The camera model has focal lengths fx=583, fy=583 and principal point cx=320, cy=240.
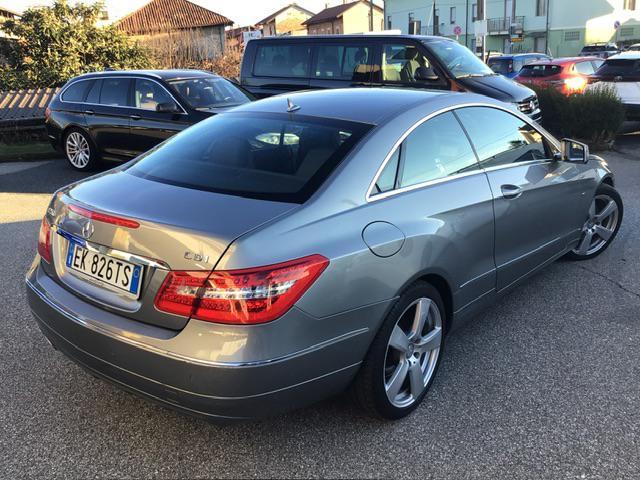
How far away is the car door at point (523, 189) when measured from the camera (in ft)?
11.4

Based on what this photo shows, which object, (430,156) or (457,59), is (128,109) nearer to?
(457,59)

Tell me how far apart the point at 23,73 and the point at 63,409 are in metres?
16.0

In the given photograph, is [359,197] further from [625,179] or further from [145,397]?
[625,179]

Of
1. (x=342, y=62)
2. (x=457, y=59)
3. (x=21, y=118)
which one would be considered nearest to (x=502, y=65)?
(x=457, y=59)

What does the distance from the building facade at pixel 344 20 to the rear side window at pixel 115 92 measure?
66.5 metres

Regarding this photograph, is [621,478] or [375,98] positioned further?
[375,98]

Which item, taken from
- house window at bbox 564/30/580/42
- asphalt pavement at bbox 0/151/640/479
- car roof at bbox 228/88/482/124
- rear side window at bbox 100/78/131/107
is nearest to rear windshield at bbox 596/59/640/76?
rear side window at bbox 100/78/131/107

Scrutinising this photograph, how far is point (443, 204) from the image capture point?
2980mm

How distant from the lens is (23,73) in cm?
1627

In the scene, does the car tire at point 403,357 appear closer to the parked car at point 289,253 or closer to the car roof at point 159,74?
the parked car at point 289,253

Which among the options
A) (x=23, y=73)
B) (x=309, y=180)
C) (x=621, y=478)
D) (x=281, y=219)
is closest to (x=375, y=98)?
(x=309, y=180)

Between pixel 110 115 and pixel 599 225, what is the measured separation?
23.2 ft

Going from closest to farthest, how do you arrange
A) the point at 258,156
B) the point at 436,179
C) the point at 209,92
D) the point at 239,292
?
the point at 239,292 < the point at 258,156 < the point at 436,179 < the point at 209,92

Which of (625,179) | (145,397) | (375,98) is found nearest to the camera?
(145,397)
